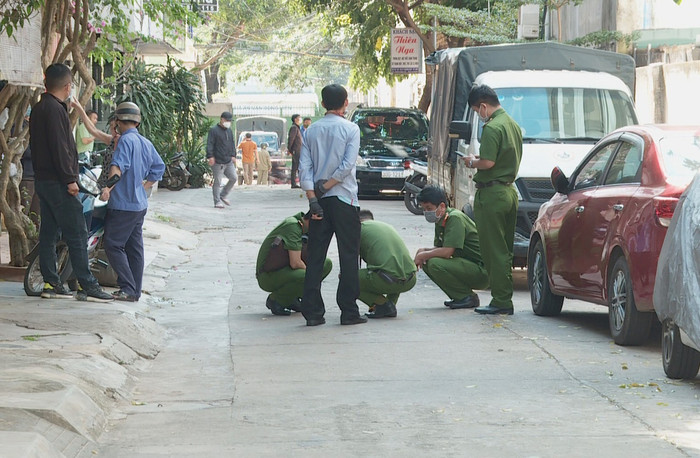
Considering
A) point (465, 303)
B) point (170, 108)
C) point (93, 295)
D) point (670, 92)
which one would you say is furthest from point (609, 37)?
point (93, 295)

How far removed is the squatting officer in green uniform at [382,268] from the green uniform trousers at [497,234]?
687 millimetres

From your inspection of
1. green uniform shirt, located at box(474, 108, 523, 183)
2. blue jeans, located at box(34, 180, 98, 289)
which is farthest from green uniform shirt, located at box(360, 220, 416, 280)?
blue jeans, located at box(34, 180, 98, 289)

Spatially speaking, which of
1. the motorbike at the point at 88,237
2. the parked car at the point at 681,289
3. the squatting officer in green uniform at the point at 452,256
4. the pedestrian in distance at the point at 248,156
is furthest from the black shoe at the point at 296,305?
the pedestrian in distance at the point at 248,156

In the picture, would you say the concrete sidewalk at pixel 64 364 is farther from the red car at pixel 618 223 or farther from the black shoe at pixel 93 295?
the red car at pixel 618 223

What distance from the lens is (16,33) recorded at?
11.1 m

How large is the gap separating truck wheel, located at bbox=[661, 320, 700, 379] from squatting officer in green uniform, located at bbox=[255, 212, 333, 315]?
132 inches

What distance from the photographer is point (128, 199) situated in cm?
1066

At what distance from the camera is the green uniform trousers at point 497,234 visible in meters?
10.3

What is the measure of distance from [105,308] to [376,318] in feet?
7.67

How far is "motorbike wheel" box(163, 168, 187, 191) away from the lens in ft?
92.1

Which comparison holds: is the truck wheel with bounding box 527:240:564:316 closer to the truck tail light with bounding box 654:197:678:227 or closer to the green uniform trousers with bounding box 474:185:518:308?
the green uniform trousers with bounding box 474:185:518:308

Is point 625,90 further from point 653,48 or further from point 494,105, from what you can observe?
point 653,48

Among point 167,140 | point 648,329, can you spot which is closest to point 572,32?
point 167,140

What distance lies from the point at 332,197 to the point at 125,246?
2.39 meters
